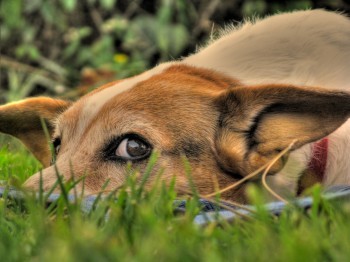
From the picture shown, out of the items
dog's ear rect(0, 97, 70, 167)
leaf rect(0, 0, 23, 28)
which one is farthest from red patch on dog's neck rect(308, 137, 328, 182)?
leaf rect(0, 0, 23, 28)

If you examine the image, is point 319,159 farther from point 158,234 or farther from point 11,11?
point 11,11

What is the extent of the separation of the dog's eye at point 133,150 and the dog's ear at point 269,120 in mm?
250

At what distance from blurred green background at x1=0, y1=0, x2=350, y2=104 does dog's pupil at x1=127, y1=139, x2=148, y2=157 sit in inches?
137

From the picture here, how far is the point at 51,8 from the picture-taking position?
20.8 feet

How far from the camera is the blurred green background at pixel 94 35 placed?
6.18 m

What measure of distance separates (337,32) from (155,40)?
3.52 m

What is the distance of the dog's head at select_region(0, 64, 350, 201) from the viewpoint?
2.34 m

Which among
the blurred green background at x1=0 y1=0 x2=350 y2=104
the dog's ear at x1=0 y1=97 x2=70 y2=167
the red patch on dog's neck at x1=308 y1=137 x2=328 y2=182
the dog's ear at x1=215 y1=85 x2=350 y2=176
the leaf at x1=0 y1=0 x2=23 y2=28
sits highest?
the leaf at x1=0 y1=0 x2=23 y2=28

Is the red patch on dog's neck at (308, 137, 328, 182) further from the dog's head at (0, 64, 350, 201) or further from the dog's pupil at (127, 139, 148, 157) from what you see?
the dog's pupil at (127, 139, 148, 157)

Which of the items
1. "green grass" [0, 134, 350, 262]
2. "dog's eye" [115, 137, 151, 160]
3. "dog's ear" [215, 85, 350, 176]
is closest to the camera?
"green grass" [0, 134, 350, 262]

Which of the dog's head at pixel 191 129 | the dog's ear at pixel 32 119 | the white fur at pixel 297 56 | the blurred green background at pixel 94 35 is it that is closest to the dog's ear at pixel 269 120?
the dog's head at pixel 191 129

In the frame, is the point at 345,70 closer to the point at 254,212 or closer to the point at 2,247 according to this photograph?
the point at 254,212

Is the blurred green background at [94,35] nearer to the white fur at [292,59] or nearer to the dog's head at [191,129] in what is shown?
the white fur at [292,59]

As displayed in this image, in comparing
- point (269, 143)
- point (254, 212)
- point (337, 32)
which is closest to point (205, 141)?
point (269, 143)
